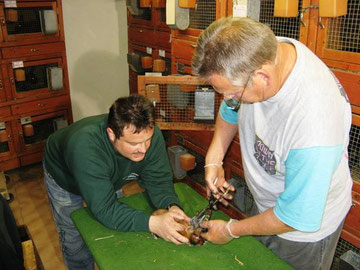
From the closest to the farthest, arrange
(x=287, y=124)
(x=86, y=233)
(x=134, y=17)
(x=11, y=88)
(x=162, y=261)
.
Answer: (x=287, y=124), (x=162, y=261), (x=86, y=233), (x=11, y=88), (x=134, y=17)

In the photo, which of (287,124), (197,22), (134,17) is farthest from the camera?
(134,17)

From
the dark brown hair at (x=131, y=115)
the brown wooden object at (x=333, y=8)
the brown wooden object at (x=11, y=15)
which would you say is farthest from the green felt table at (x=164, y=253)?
the brown wooden object at (x=11, y=15)

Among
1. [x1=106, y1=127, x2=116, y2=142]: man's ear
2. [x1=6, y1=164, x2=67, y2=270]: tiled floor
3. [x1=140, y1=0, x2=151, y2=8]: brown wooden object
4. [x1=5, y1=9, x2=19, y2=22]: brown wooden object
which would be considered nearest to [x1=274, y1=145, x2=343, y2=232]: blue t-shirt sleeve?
[x1=106, y1=127, x2=116, y2=142]: man's ear

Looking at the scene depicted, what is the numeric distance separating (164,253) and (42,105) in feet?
10.9

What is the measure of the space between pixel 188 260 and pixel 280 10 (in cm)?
136

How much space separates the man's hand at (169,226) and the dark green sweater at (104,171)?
0.14ft

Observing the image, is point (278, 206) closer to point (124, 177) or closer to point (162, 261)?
point (162, 261)

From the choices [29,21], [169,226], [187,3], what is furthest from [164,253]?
[29,21]

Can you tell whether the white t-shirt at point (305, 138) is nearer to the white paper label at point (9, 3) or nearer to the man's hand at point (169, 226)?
the man's hand at point (169, 226)

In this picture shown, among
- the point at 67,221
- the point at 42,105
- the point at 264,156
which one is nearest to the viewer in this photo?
the point at 264,156

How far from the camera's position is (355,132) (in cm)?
191

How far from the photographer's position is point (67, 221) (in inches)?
86.9

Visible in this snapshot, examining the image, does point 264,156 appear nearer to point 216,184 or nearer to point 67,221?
point 216,184

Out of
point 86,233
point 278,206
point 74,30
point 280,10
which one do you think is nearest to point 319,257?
point 278,206
